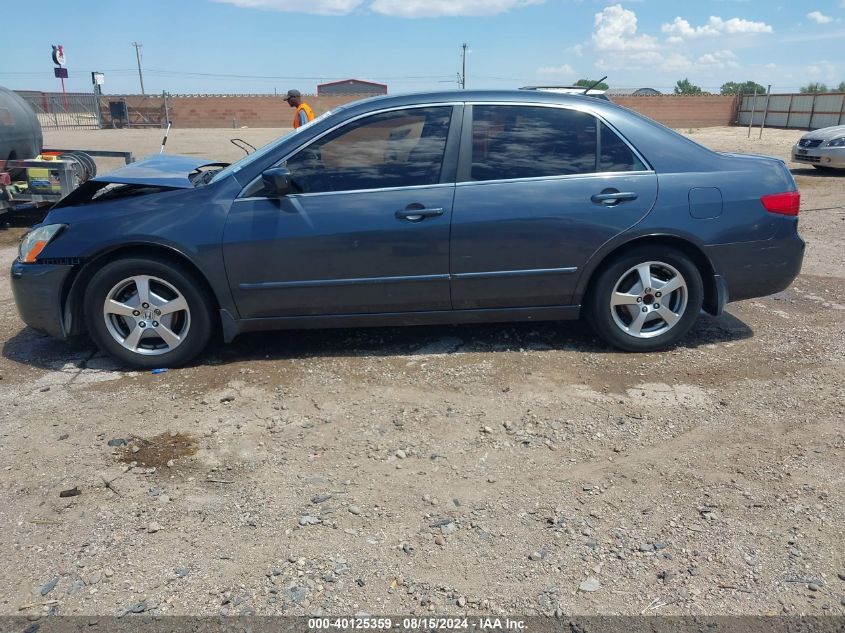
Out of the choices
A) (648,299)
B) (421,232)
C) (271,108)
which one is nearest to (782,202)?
(648,299)

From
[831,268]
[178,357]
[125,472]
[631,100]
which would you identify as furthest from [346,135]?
[631,100]

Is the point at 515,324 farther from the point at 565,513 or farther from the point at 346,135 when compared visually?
the point at 565,513

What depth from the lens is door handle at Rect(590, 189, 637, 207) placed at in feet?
14.8

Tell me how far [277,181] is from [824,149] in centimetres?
1440

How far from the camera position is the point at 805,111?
34844mm

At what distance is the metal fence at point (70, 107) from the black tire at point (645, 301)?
50261 mm

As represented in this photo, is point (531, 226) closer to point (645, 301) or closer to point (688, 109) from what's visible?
point (645, 301)

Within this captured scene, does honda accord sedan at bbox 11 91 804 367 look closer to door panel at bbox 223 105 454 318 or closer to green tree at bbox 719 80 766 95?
door panel at bbox 223 105 454 318

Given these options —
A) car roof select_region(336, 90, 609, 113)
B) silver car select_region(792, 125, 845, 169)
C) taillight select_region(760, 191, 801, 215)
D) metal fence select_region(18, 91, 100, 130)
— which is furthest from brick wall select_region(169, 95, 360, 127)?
taillight select_region(760, 191, 801, 215)

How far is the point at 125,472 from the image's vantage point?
11.2ft

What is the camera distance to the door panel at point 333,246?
440cm

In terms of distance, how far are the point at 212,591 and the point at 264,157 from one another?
2.83 meters

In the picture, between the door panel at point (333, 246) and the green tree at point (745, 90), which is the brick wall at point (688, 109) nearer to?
the green tree at point (745, 90)

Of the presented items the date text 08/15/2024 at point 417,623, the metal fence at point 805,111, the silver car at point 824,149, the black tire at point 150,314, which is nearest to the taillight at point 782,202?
the date text 08/15/2024 at point 417,623
